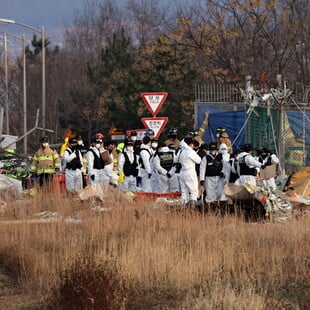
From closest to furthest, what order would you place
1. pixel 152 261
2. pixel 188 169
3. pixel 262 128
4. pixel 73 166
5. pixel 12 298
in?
pixel 12 298 < pixel 152 261 < pixel 188 169 < pixel 73 166 < pixel 262 128

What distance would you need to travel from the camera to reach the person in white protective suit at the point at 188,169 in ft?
70.2

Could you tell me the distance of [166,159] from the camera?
23766 mm

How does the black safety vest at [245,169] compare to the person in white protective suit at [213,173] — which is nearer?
the black safety vest at [245,169]

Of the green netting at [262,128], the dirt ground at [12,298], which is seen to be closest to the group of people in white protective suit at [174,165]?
the green netting at [262,128]

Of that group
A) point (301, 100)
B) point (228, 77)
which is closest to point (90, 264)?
point (301, 100)

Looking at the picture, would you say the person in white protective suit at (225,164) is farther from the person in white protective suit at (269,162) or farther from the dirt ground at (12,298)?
the dirt ground at (12,298)

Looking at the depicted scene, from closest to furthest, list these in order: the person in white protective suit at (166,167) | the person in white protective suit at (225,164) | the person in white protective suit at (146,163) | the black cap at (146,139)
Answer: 1. the person in white protective suit at (225,164)
2. the person in white protective suit at (166,167)
3. the person in white protective suit at (146,163)
4. the black cap at (146,139)

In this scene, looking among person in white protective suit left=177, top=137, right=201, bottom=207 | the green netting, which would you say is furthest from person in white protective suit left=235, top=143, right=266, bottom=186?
the green netting

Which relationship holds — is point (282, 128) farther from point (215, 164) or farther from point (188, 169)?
point (188, 169)

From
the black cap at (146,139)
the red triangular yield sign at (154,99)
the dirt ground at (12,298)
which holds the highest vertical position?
the red triangular yield sign at (154,99)

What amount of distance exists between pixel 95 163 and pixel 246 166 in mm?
5307

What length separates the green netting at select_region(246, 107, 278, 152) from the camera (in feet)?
81.1

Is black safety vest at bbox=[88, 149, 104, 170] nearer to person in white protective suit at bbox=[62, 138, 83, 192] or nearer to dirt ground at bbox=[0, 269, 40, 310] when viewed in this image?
person in white protective suit at bbox=[62, 138, 83, 192]

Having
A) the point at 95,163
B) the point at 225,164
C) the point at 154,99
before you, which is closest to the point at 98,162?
the point at 95,163
